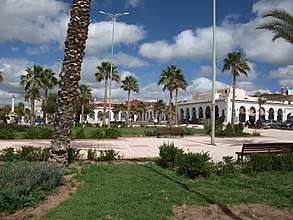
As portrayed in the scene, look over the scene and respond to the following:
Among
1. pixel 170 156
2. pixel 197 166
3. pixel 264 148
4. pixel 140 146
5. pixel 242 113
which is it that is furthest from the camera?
pixel 242 113

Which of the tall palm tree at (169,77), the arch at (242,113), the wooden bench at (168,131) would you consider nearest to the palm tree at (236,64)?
the tall palm tree at (169,77)

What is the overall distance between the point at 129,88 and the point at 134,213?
193 ft

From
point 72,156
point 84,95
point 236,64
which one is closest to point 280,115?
point 236,64

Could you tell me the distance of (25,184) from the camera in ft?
18.7

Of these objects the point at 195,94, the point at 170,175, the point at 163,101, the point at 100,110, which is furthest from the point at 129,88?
the point at 170,175

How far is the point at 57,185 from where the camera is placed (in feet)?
21.8

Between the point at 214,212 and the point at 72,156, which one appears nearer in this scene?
the point at 214,212

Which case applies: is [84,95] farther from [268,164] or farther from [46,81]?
[268,164]

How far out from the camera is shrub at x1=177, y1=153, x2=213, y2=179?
784 cm

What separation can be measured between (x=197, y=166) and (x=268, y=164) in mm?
2351

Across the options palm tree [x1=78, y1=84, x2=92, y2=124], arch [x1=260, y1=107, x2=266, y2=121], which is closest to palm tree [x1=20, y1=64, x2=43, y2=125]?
palm tree [x1=78, y1=84, x2=92, y2=124]

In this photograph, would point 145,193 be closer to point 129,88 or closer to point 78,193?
point 78,193

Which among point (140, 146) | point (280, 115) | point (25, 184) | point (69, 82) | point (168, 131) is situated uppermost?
point (280, 115)

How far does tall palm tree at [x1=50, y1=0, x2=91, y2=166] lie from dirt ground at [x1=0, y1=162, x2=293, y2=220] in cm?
251
